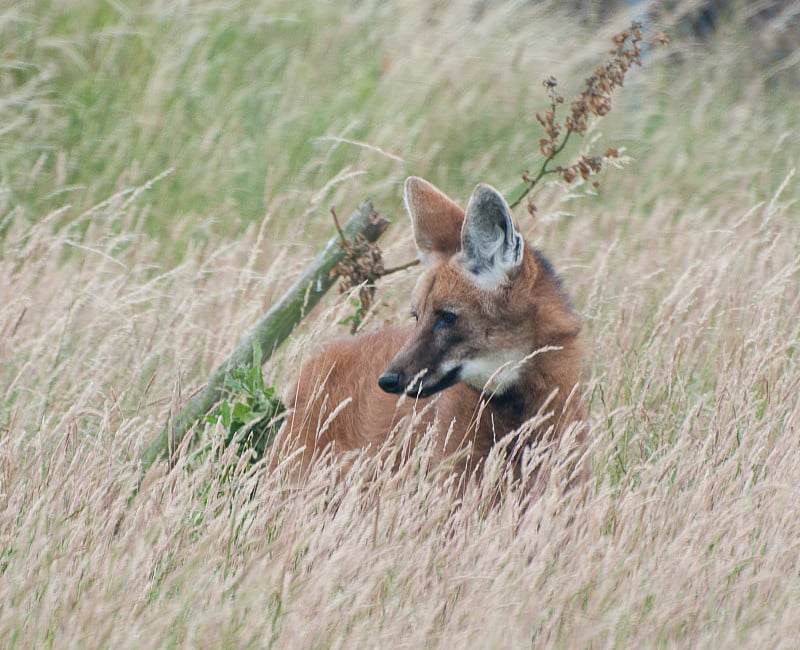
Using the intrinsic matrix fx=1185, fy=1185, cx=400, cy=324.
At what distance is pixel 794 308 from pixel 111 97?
15.6 ft

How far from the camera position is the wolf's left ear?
165 inches

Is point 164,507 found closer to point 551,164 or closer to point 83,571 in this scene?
point 83,571

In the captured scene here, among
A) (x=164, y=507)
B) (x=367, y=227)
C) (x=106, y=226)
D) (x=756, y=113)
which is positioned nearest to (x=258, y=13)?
(x=106, y=226)

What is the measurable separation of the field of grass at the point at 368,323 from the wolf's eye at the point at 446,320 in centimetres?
53

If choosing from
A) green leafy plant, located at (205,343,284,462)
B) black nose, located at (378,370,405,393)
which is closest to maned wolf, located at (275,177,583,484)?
black nose, located at (378,370,405,393)

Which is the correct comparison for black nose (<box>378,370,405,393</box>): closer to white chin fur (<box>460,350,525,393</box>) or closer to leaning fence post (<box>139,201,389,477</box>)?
white chin fur (<box>460,350,525,393</box>)

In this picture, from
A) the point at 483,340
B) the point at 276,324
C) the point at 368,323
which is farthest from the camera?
the point at 368,323

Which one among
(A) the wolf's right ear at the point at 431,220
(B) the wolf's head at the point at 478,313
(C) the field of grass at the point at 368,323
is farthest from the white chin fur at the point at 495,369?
(A) the wolf's right ear at the point at 431,220

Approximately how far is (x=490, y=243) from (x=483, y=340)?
0.35 m

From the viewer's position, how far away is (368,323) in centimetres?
582

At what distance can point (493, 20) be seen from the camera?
9750mm

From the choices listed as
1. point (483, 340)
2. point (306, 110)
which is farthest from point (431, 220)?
point (306, 110)

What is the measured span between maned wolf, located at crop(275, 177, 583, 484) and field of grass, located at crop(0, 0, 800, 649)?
24 centimetres

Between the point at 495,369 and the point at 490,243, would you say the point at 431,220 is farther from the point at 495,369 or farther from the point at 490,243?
the point at 495,369
